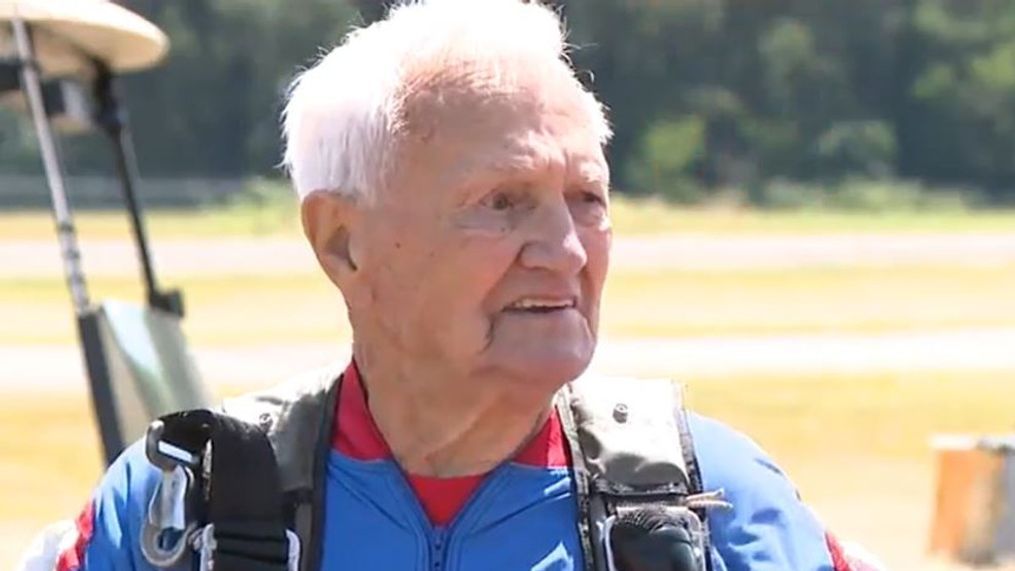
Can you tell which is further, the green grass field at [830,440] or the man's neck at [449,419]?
the green grass field at [830,440]

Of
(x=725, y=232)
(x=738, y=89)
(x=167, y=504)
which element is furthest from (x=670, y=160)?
(x=167, y=504)

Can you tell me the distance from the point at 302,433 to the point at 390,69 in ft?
1.34

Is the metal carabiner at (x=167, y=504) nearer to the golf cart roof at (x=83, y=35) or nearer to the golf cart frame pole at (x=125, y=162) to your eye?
the golf cart roof at (x=83, y=35)

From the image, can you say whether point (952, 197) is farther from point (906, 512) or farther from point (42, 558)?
point (42, 558)

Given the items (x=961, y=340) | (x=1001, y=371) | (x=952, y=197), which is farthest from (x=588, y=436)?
(x=952, y=197)

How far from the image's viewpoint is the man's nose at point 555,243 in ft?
6.96

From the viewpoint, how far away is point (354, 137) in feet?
7.19

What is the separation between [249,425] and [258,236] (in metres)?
39.1

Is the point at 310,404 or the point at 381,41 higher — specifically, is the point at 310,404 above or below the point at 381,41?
below

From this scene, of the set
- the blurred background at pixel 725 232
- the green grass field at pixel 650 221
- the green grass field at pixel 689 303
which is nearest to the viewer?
the blurred background at pixel 725 232

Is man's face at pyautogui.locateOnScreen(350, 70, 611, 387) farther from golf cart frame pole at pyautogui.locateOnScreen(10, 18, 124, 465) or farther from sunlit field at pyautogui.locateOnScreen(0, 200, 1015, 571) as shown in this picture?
golf cart frame pole at pyautogui.locateOnScreen(10, 18, 124, 465)

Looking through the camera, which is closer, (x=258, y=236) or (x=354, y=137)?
(x=354, y=137)

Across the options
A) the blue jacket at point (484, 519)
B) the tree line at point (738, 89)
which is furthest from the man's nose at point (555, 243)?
the tree line at point (738, 89)

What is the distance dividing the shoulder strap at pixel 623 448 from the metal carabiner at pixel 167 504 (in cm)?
40
